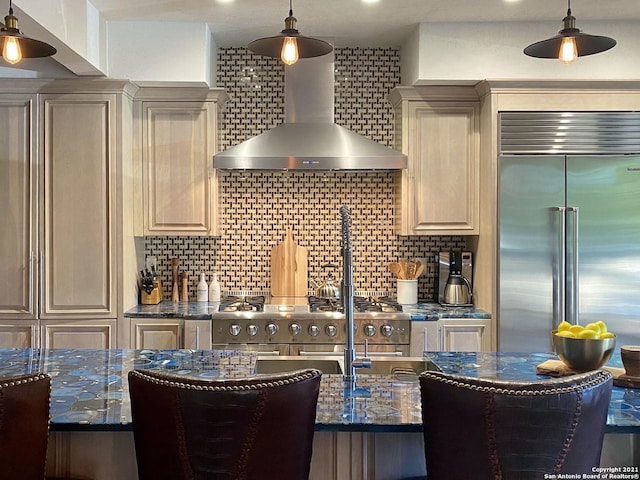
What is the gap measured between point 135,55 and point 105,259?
132 centimetres

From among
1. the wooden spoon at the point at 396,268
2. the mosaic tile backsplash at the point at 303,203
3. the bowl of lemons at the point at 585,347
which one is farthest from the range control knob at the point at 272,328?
the bowl of lemons at the point at 585,347

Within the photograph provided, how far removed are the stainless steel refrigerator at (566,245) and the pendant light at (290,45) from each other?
1.91 metres

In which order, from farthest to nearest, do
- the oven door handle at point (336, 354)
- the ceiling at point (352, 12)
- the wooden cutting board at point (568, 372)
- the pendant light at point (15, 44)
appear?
the oven door handle at point (336, 354)
the ceiling at point (352, 12)
the pendant light at point (15, 44)
the wooden cutting board at point (568, 372)

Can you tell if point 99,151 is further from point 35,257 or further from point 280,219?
point 280,219

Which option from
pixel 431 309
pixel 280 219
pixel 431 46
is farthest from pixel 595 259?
pixel 280 219

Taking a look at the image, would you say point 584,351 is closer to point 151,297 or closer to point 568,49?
point 568,49

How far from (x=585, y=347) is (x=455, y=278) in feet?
7.08

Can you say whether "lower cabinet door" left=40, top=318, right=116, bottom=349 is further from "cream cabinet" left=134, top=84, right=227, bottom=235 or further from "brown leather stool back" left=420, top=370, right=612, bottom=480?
"brown leather stool back" left=420, top=370, right=612, bottom=480

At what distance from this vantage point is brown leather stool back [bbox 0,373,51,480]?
1383 mm

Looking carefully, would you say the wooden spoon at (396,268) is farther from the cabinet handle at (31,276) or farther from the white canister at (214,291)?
the cabinet handle at (31,276)

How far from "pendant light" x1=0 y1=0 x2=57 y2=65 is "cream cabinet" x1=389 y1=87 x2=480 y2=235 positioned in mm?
2403

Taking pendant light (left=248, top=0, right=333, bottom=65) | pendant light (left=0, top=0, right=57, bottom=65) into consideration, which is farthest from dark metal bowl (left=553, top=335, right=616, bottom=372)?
pendant light (left=0, top=0, right=57, bottom=65)

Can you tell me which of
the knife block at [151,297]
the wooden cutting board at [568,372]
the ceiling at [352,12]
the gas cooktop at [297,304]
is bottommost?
the wooden cutting board at [568,372]

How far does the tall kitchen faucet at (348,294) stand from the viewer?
206 centimetres
